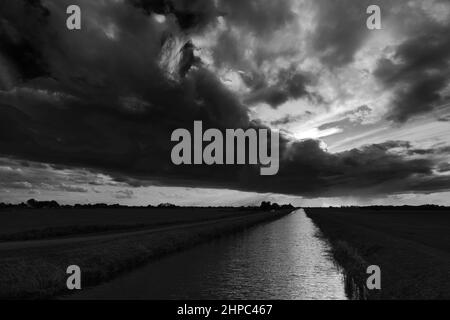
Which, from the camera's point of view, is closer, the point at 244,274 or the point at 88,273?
the point at 88,273

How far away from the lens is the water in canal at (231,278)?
22141mm

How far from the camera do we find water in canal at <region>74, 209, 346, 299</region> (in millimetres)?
22141

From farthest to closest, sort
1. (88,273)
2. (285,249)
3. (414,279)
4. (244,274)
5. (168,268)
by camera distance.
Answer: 1. (285,249)
2. (168,268)
3. (244,274)
4. (88,273)
5. (414,279)

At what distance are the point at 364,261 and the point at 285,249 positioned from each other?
50.1 ft

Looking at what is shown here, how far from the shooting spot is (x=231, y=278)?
2686 centimetres
